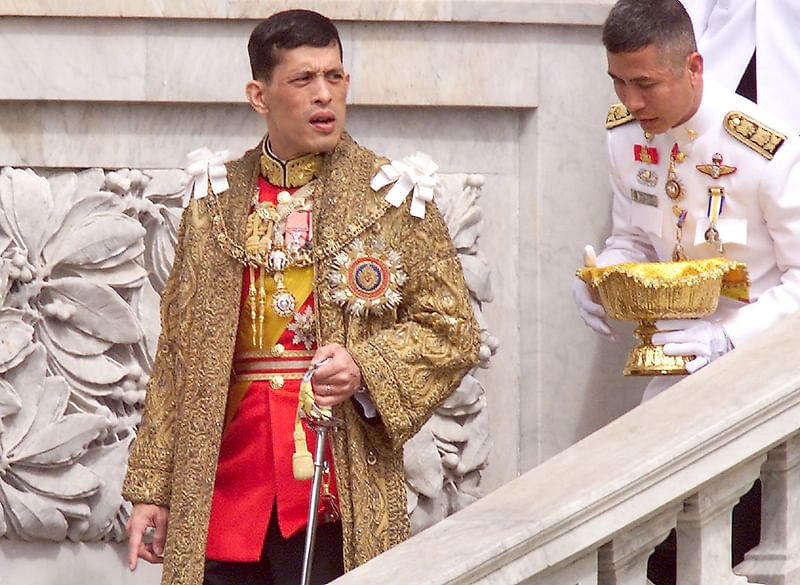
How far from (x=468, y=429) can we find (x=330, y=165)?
161cm

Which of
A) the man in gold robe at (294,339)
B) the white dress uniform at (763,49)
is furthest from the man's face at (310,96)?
the white dress uniform at (763,49)

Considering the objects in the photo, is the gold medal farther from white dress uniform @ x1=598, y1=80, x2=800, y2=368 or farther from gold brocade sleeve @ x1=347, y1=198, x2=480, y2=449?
white dress uniform @ x1=598, y1=80, x2=800, y2=368

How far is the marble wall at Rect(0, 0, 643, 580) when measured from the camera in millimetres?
5863

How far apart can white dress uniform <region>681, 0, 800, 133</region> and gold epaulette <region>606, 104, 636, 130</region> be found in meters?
0.35

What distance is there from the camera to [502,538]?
3195 millimetres

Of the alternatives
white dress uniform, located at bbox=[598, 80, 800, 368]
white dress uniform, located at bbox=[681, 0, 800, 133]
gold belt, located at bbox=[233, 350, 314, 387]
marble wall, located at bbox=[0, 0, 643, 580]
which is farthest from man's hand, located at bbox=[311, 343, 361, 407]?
marble wall, located at bbox=[0, 0, 643, 580]

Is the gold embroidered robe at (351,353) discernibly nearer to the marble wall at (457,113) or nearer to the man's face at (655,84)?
the man's face at (655,84)

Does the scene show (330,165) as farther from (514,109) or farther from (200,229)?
(514,109)

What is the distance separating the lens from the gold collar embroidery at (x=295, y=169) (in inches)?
179

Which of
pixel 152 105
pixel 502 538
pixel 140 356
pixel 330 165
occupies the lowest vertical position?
pixel 502 538

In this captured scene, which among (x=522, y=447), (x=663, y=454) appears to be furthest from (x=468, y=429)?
(x=663, y=454)

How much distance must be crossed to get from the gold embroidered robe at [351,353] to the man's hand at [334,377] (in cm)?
5

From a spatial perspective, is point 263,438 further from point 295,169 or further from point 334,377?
point 295,169

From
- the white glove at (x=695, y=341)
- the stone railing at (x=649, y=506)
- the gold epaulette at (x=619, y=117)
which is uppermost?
the gold epaulette at (x=619, y=117)
